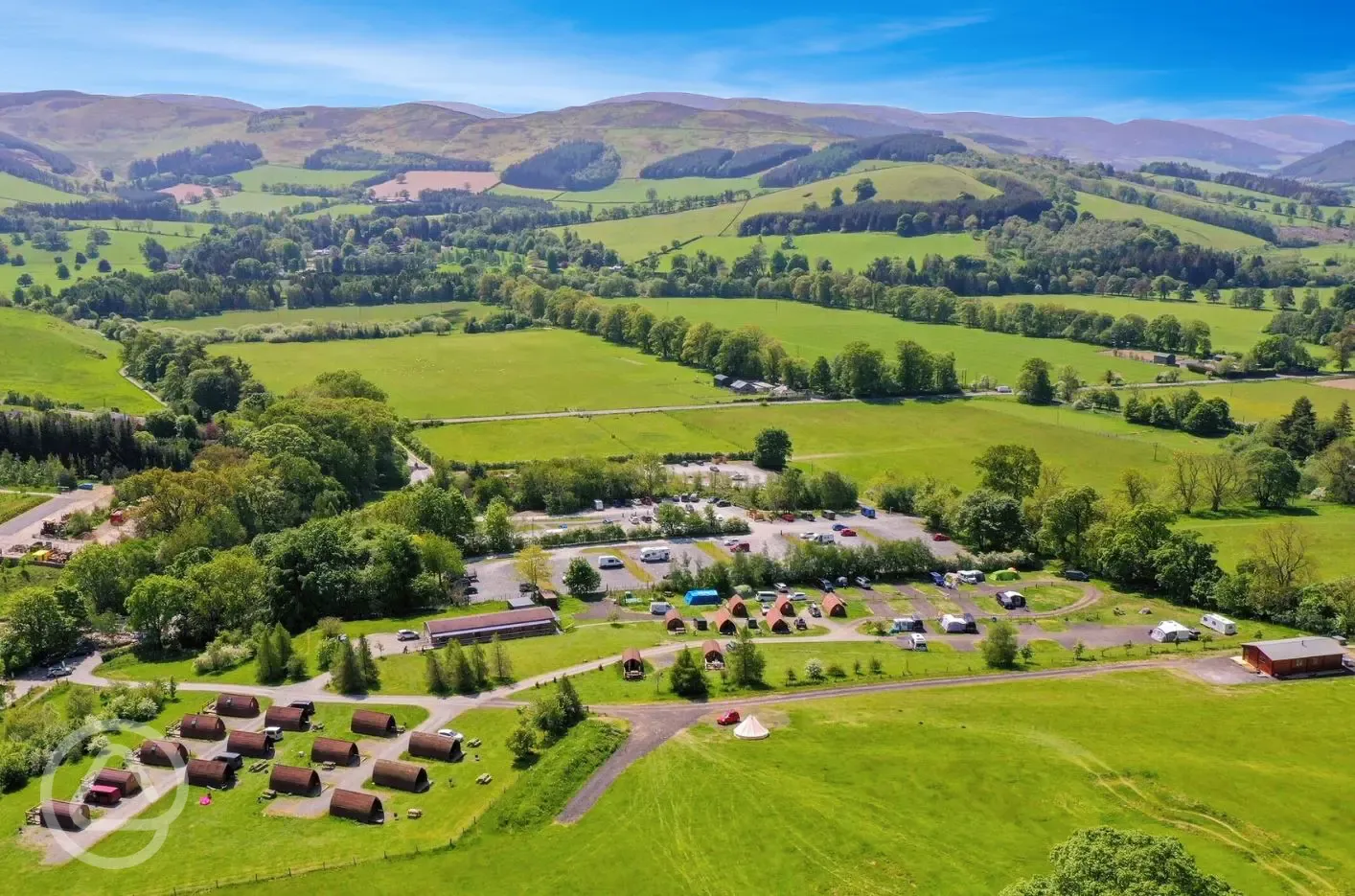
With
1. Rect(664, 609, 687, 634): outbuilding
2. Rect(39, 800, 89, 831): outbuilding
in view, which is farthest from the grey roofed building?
Rect(39, 800, 89, 831): outbuilding

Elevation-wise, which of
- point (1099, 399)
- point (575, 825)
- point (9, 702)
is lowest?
point (9, 702)

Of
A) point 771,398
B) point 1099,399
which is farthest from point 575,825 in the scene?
point 1099,399

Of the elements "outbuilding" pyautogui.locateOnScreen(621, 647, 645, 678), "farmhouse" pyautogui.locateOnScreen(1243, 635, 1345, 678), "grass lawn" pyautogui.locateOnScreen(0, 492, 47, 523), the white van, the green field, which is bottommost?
"grass lawn" pyautogui.locateOnScreen(0, 492, 47, 523)

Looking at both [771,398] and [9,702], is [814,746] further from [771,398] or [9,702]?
[771,398]

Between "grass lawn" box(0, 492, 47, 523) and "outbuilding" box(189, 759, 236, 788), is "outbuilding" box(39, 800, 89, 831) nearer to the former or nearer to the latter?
"outbuilding" box(189, 759, 236, 788)

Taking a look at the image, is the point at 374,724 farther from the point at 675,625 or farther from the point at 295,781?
the point at 675,625

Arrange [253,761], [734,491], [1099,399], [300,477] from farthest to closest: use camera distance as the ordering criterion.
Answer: [1099,399] → [734,491] → [300,477] → [253,761]
